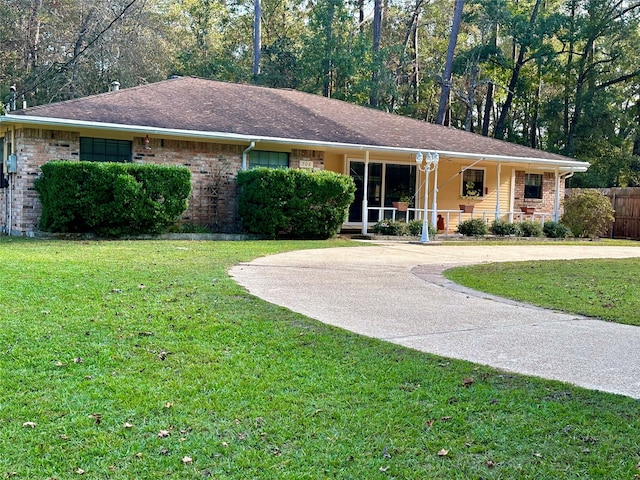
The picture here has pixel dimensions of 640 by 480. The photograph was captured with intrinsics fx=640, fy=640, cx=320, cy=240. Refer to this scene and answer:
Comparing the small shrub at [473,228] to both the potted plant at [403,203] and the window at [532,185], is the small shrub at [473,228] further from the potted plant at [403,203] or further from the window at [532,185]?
the window at [532,185]

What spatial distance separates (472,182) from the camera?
2209 centimetres

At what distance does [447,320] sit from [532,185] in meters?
18.3

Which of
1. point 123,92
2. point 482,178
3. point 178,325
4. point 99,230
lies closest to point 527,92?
point 482,178

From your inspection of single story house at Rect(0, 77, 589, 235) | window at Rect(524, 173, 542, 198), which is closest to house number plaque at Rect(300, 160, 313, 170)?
single story house at Rect(0, 77, 589, 235)

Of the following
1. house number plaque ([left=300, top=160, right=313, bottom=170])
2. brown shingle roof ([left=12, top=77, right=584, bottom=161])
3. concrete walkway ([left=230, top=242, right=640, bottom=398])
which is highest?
brown shingle roof ([left=12, top=77, right=584, bottom=161])

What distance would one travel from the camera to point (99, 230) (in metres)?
14.3

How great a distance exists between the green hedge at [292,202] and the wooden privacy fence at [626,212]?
44.6 feet

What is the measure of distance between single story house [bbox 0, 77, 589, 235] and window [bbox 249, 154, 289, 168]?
31mm

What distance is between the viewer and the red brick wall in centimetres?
1498

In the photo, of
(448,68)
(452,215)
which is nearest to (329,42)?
(448,68)

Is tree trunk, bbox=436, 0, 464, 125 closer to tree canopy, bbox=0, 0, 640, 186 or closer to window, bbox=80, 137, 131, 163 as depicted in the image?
tree canopy, bbox=0, 0, 640, 186

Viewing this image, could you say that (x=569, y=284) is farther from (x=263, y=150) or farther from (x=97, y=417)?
(x=263, y=150)

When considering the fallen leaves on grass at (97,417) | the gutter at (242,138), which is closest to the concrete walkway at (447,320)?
the fallen leaves on grass at (97,417)

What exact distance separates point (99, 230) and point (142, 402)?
1138cm
